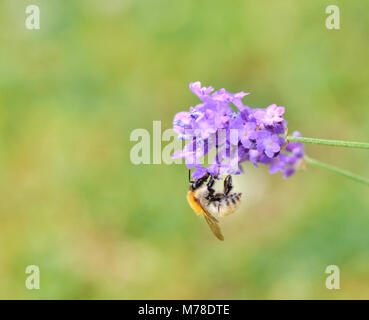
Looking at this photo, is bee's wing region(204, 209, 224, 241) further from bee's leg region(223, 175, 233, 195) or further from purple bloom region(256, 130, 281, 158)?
purple bloom region(256, 130, 281, 158)

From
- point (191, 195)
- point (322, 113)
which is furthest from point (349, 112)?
point (191, 195)

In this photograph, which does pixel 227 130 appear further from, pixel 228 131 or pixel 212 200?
pixel 212 200

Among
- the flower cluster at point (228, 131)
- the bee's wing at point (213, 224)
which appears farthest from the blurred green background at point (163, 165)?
the flower cluster at point (228, 131)

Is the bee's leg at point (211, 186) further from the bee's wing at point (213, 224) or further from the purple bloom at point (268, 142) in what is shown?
the purple bloom at point (268, 142)

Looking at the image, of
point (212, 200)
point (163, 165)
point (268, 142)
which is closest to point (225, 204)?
point (212, 200)

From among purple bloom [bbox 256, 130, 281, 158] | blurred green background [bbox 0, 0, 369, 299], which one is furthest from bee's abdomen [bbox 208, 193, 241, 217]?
blurred green background [bbox 0, 0, 369, 299]
